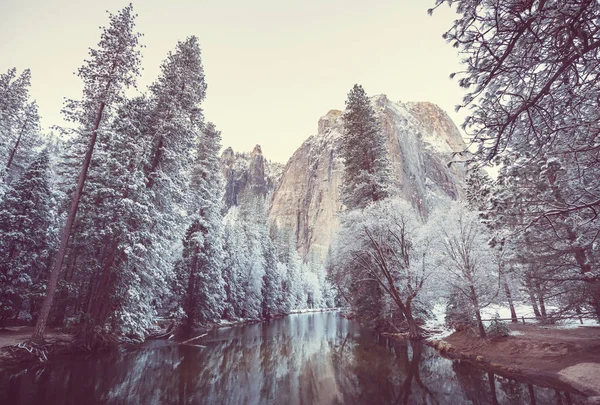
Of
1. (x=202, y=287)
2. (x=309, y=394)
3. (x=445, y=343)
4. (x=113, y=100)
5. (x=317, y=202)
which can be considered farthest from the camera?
(x=317, y=202)

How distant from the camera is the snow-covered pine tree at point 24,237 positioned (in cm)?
1520

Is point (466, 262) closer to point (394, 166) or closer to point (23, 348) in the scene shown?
point (23, 348)

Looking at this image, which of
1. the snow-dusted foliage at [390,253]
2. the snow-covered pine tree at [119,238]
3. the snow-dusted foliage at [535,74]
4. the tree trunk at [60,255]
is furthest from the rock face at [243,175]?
the snow-dusted foliage at [535,74]

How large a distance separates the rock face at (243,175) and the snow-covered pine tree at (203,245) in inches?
5002

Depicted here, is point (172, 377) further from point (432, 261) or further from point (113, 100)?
point (432, 261)

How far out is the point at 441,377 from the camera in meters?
9.17

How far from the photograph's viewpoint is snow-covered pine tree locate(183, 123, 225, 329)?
21.8 meters

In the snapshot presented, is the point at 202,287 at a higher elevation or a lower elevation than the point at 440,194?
lower

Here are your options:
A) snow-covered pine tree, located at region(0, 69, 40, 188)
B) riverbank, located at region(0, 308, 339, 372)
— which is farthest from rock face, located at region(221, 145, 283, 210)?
riverbank, located at region(0, 308, 339, 372)

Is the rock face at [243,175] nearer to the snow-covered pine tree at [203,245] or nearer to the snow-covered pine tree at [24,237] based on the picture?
the snow-covered pine tree at [203,245]

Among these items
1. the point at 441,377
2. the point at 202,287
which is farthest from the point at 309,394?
the point at 202,287

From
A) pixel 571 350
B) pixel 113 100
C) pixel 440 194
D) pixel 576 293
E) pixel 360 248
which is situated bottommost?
pixel 571 350

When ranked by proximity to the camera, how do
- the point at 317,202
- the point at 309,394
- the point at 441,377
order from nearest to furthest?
the point at 309,394
the point at 441,377
the point at 317,202

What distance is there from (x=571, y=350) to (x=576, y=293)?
214 centimetres
